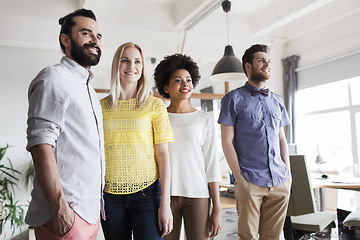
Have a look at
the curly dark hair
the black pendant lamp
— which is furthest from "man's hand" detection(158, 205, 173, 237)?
the black pendant lamp

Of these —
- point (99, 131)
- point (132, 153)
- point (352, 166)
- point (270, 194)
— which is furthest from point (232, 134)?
Result: point (352, 166)

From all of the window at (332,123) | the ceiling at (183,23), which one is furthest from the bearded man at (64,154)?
the window at (332,123)

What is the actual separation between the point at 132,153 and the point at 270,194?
37.8 inches

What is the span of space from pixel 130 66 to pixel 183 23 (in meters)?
3.62

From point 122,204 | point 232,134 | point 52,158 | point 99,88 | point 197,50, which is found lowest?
point 122,204

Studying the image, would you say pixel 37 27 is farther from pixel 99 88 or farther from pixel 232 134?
pixel 232 134

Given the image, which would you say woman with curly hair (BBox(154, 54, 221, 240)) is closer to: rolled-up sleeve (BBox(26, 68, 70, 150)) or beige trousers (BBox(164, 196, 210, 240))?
beige trousers (BBox(164, 196, 210, 240))

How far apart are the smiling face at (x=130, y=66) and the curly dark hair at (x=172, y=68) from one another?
15.3 inches

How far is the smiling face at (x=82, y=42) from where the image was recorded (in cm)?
122

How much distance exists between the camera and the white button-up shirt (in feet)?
3.28

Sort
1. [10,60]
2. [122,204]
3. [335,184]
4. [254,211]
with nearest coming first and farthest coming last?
[122,204]
[254,211]
[335,184]
[10,60]

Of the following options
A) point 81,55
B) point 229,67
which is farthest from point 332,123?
point 81,55

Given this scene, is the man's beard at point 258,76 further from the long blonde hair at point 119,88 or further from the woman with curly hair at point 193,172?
the long blonde hair at point 119,88

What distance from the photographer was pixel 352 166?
536 cm
